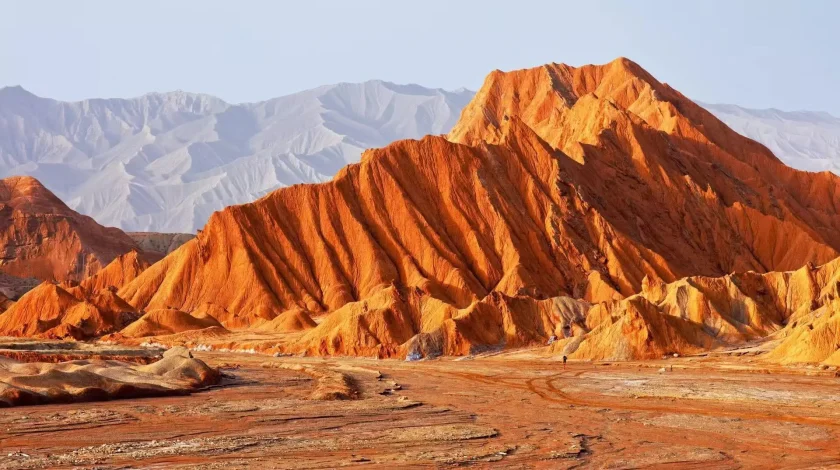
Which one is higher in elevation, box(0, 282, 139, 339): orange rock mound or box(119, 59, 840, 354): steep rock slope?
box(119, 59, 840, 354): steep rock slope

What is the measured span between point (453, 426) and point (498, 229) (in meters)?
87.7

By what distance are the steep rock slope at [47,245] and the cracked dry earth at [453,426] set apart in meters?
117

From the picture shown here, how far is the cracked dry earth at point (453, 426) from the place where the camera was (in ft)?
96.8

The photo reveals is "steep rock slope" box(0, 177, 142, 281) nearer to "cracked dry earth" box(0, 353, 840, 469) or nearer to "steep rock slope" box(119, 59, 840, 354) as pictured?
"steep rock slope" box(119, 59, 840, 354)

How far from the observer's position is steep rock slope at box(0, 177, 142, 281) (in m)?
166

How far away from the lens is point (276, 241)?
125m

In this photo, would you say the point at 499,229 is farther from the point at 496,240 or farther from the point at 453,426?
the point at 453,426

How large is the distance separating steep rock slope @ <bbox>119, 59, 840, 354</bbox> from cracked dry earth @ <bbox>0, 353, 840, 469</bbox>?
5758 centimetres

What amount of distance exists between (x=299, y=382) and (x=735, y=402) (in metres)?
22.4

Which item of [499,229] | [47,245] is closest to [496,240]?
[499,229]

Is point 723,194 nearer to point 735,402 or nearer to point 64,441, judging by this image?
point 735,402

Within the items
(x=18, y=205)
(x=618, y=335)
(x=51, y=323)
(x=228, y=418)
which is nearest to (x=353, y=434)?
(x=228, y=418)

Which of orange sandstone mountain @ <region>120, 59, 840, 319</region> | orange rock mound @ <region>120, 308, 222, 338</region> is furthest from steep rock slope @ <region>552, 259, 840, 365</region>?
orange rock mound @ <region>120, 308, 222, 338</region>

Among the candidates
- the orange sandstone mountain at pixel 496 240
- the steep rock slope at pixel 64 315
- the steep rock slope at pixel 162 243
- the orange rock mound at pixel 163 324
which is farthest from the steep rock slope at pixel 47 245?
Answer: the orange rock mound at pixel 163 324
